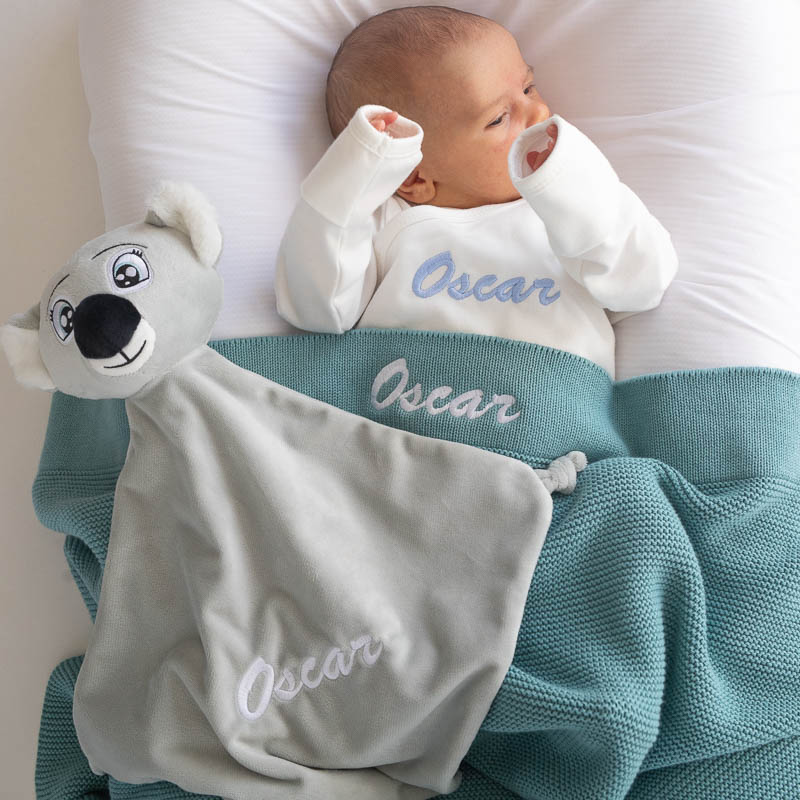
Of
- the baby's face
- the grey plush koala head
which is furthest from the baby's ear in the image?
the grey plush koala head

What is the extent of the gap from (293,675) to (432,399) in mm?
361

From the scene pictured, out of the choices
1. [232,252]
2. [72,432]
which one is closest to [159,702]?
[72,432]

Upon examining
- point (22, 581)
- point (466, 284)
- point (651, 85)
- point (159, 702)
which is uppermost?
point (651, 85)

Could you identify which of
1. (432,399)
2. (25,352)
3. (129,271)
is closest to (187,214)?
(129,271)

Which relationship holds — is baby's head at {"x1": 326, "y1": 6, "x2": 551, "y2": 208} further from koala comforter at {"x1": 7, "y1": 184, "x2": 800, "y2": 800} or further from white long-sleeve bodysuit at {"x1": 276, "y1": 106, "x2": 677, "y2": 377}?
koala comforter at {"x1": 7, "y1": 184, "x2": 800, "y2": 800}

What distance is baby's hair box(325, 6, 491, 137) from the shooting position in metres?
1.23

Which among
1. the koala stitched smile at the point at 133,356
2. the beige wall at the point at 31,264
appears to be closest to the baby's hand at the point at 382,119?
the koala stitched smile at the point at 133,356

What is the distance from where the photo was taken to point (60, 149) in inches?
59.2

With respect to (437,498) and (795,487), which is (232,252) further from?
(795,487)

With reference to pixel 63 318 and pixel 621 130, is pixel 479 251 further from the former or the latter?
pixel 63 318

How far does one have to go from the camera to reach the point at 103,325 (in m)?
0.94

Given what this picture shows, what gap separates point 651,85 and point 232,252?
0.65m

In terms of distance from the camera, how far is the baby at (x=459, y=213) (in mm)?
1121

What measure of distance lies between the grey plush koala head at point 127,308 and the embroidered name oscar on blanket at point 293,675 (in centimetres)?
33
